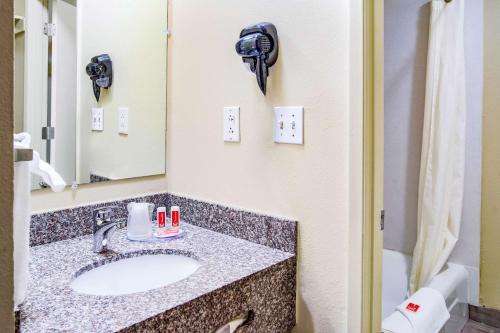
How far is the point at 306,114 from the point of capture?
1002 mm

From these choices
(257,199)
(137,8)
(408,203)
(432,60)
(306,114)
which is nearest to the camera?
(306,114)

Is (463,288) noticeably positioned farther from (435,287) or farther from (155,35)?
(155,35)

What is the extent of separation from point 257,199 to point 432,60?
1.44 m

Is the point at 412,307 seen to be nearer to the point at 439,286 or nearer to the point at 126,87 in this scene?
the point at 439,286

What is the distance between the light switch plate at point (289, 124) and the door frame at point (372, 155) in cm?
18

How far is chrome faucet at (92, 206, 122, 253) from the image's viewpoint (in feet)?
3.35

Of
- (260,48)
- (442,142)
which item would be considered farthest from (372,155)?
(442,142)

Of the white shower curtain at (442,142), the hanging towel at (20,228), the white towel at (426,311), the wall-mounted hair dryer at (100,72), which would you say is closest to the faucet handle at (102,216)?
the hanging towel at (20,228)

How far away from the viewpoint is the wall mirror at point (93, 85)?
1.09m

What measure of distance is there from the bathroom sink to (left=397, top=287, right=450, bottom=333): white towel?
2.97 ft

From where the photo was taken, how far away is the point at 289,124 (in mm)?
1030

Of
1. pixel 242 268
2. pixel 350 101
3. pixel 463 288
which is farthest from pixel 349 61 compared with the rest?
pixel 463 288

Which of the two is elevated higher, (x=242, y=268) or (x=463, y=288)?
(x=242, y=268)

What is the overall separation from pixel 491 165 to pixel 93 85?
2.03 metres
